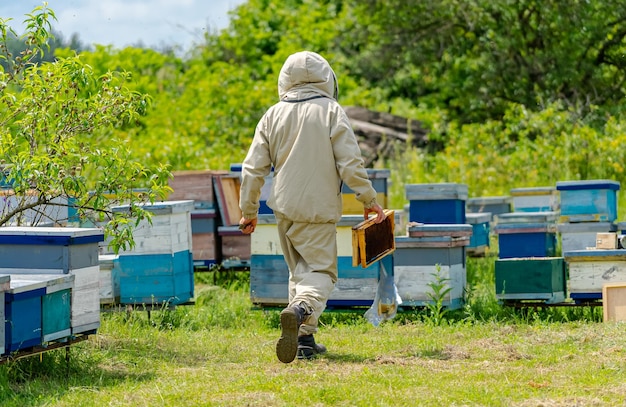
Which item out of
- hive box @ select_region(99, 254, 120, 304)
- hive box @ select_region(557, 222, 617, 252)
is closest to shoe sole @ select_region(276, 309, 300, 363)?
hive box @ select_region(99, 254, 120, 304)

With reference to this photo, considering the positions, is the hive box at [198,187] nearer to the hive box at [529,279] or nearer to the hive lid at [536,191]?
the hive box at [529,279]

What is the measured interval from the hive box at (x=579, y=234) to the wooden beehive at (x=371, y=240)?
6.86 ft

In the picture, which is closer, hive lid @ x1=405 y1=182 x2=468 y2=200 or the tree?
the tree

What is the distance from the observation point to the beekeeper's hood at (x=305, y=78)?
17.2 ft

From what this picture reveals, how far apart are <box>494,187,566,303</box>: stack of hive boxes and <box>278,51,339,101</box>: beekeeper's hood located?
6.10ft

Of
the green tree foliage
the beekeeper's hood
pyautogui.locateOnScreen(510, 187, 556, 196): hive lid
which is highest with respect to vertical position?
the green tree foliage

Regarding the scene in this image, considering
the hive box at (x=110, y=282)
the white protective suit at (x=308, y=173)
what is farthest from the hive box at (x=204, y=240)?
the white protective suit at (x=308, y=173)

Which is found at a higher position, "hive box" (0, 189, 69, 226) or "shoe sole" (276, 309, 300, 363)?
"hive box" (0, 189, 69, 226)

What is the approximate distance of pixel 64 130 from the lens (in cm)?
545

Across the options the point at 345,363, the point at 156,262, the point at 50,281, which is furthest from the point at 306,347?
the point at 156,262

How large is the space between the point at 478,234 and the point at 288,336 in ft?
15.5

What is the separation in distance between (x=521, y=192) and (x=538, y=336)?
435 centimetres

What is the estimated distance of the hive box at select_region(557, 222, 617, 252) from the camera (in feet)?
22.9

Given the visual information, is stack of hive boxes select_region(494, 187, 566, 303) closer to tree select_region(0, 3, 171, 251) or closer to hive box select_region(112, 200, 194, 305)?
hive box select_region(112, 200, 194, 305)
